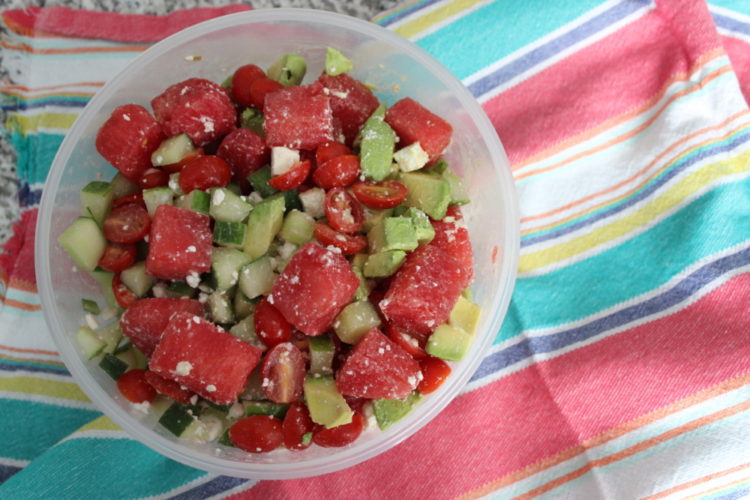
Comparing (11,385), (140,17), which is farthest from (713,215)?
(11,385)

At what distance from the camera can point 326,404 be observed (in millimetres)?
1064

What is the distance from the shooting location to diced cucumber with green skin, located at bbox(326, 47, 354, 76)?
3.98 ft

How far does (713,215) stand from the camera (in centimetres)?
131

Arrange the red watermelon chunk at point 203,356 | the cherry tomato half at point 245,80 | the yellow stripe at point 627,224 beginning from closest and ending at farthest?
the red watermelon chunk at point 203,356, the cherry tomato half at point 245,80, the yellow stripe at point 627,224

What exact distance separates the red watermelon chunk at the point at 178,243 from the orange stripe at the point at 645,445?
72 cm

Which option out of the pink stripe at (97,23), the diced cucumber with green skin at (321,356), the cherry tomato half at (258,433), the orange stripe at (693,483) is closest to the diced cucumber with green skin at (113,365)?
the cherry tomato half at (258,433)

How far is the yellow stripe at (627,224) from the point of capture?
1339mm

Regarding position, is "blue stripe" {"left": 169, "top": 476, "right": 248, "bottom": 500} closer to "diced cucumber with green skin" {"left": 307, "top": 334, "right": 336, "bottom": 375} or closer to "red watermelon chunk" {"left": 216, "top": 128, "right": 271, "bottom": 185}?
"diced cucumber with green skin" {"left": 307, "top": 334, "right": 336, "bottom": 375}

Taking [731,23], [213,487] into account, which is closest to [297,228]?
[213,487]

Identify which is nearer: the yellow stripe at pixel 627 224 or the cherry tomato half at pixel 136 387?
the cherry tomato half at pixel 136 387

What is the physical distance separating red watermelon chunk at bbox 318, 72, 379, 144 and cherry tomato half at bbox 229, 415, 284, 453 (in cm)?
52

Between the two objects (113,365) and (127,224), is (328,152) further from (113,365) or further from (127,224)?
(113,365)

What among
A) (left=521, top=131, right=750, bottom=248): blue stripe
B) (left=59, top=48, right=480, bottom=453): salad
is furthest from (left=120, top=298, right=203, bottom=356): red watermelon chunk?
(left=521, top=131, right=750, bottom=248): blue stripe

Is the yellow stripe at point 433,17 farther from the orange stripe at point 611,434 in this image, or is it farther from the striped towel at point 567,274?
the orange stripe at point 611,434
